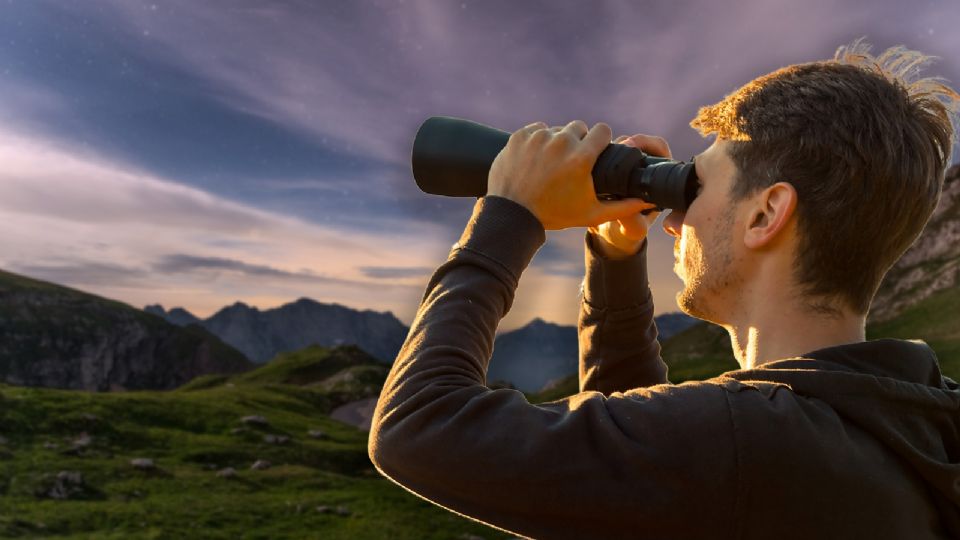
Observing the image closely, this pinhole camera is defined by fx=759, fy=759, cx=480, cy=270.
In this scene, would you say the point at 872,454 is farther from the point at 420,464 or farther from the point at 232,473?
the point at 232,473

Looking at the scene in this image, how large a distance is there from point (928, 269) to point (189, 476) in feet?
259

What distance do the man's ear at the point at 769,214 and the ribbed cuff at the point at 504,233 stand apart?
0.63 m

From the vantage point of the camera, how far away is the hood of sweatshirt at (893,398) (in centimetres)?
187

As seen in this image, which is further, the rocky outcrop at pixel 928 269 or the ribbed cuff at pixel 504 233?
the rocky outcrop at pixel 928 269

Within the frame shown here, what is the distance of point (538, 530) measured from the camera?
6.07ft

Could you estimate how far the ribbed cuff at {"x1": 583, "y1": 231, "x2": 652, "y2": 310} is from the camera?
290 centimetres

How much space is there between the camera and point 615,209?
93.0 inches

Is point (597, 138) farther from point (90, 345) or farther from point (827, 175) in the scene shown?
point (90, 345)

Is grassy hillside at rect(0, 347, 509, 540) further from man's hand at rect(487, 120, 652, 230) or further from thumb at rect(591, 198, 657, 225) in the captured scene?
man's hand at rect(487, 120, 652, 230)

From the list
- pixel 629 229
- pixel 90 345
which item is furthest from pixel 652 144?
pixel 90 345

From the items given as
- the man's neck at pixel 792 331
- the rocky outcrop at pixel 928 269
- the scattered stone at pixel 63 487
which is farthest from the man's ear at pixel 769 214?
the rocky outcrop at pixel 928 269

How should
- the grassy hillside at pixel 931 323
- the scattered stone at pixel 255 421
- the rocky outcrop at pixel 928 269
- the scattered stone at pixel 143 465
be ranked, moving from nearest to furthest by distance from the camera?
the scattered stone at pixel 143 465
the scattered stone at pixel 255 421
the grassy hillside at pixel 931 323
the rocky outcrop at pixel 928 269

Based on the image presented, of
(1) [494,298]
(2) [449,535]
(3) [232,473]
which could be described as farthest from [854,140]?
(3) [232,473]

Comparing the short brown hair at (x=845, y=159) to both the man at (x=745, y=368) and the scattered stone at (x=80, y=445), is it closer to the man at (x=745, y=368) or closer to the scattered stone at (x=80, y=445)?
the man at (x=745, y=368)
